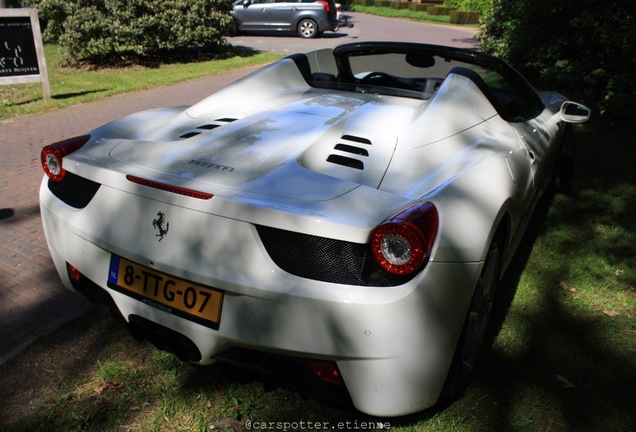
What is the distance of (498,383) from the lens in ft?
8.29

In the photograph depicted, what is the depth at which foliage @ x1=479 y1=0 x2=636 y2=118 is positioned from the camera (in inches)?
301

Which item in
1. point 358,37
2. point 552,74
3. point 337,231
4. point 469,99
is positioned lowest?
point 358,37

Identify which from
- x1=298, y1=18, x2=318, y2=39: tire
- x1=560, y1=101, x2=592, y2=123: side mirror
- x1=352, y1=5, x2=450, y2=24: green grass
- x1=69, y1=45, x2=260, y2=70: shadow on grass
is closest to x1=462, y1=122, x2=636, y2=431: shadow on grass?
x1=560, y1=101, x2=592, y2=123: side mirror

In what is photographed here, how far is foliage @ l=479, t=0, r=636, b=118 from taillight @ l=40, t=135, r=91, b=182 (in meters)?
7.25

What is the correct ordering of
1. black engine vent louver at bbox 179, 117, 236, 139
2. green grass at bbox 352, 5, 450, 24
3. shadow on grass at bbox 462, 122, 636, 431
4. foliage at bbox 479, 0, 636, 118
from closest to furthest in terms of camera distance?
shadow on grass at bbox 462, 122, 636, 431, black engine vent louver at bbox 179, 117, 236, 139, foliage at bbox 479, 0, 636, 118, green grass at bbox 352, 5, 450, 24

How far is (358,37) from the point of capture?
20.6 m

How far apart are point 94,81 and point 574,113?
31.8ft

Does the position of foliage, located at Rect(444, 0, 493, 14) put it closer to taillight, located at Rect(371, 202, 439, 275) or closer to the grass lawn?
the grass lawn

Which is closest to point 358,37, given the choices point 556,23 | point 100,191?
point 556,23

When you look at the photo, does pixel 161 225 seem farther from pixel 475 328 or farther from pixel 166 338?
pixel 475 328

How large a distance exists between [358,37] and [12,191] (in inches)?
691

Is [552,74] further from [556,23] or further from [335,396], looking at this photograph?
[335,396]

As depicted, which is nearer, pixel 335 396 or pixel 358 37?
pixel 335 396

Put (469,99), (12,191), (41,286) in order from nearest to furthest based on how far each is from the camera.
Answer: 1. (469,99)
2. (41,286)
3. (12,191)
